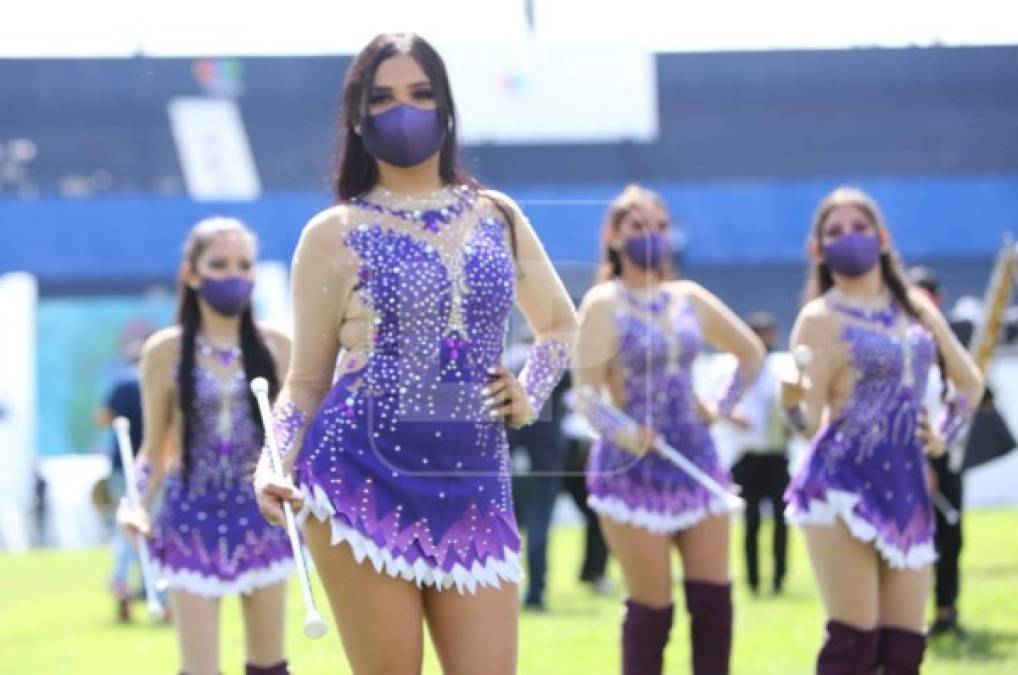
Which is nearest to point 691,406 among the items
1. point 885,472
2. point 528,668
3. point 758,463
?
point 885,472

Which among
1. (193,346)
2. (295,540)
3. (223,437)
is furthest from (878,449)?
(295,540)

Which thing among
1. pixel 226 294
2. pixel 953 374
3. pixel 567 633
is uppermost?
pixel 226 294

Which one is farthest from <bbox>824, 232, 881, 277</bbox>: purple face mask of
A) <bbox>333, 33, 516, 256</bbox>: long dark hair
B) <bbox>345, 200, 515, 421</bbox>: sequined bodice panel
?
<bbox>345, 200, 515, 421</bbox>: sequined bodice panel

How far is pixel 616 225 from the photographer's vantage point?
8.91 metres

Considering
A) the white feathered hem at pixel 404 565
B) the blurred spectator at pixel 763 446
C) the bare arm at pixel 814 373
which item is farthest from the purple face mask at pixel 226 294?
the blurred spectator at pixel 763 446

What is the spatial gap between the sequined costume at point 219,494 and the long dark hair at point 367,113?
2767 mm

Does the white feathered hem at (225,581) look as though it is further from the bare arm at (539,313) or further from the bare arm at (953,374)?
the bare arm at (539,313)

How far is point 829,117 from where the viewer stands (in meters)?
39.2

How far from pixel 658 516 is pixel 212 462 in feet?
5.46

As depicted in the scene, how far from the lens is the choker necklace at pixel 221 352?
818cm

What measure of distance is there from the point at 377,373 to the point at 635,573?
3.63 metres

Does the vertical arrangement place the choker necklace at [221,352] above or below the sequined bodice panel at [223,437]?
above

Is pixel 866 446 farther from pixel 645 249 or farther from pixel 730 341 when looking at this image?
pixel 645 249

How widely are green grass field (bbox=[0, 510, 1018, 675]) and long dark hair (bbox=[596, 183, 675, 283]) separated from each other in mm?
2741
